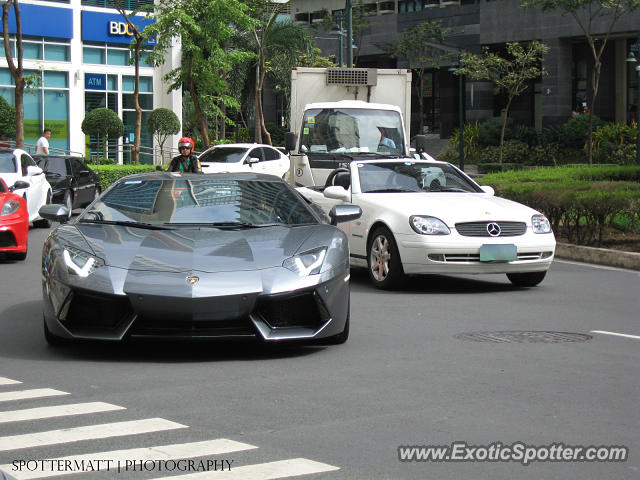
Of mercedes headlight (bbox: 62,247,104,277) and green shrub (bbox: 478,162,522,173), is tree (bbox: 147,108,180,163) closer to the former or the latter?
green shrub (bbox: 478,162,522,173)

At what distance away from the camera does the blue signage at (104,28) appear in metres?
49.1

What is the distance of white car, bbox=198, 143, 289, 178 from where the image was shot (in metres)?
30.5

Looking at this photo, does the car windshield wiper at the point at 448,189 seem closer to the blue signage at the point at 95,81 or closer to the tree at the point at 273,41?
the tree at the point at 273,41

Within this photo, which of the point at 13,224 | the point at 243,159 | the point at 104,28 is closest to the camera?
the point at 13,224


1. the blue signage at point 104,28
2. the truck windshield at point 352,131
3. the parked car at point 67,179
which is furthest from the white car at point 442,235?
the blue signage at point 104,28

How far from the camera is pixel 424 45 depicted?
60844mm

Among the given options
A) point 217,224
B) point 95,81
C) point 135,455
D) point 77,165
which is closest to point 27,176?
point 77,165

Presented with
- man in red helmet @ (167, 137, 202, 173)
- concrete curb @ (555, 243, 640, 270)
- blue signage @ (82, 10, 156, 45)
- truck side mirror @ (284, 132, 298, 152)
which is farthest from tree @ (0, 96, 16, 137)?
concrete curb @ (555, 243, 640, 270)

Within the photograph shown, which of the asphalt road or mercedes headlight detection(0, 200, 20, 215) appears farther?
mercedes headlight detection(0, 200, 20, 215)

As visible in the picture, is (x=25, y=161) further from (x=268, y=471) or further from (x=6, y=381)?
(x=268, y=471)

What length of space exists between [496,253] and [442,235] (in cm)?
61

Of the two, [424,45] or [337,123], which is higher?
[424,45]

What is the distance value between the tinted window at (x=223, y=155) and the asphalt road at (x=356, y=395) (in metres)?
20.9

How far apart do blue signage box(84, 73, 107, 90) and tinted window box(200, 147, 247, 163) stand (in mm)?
19186
